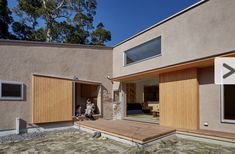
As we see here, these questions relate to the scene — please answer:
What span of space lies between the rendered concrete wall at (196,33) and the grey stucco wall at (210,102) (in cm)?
93

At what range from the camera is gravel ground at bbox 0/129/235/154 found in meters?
6.67

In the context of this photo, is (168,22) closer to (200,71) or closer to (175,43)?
(175,43)

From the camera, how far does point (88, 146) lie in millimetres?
7602

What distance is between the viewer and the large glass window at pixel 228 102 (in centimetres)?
753

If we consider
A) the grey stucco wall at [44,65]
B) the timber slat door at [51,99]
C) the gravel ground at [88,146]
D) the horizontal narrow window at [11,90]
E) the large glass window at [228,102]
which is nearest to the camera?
the gravel ground at [88,146]

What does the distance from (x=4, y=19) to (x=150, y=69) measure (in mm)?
18993

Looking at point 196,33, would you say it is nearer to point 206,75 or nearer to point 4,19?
point 206,75

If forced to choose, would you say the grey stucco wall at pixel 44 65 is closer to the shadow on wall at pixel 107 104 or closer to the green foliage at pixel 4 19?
the shadow on wall at pixel 107 104

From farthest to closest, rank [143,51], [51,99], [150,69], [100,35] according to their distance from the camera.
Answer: [100,35] → [143,51] → [51,99] → [150,69]

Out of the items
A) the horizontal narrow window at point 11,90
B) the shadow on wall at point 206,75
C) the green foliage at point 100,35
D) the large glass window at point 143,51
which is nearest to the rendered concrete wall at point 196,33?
the large glass window at point 143,51

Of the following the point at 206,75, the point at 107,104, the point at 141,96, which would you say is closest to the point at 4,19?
the point at 107,104

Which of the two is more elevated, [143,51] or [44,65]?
[143,51]

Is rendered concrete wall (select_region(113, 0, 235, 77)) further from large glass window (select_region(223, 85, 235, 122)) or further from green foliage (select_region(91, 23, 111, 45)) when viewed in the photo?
green foliage (select_region(91, 23, 111, 45))

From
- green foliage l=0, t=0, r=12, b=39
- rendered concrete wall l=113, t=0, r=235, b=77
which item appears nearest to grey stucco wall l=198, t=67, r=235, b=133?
rendered concrete wall l=113, t=0, r=235, b=77
